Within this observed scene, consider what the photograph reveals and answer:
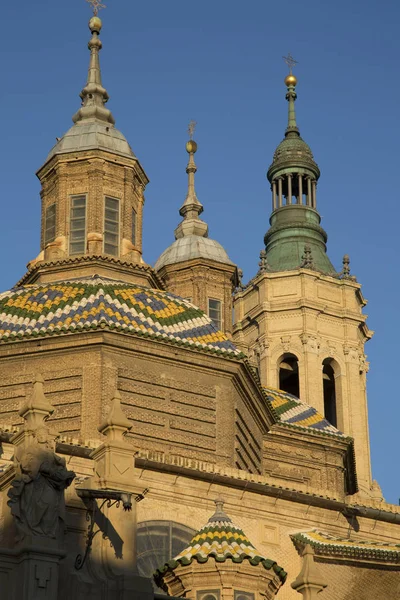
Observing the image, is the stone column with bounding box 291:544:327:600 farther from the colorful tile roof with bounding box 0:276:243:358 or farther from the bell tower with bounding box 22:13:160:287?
the bell tower with bounding box 22:13:160:287

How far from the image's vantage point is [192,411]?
38.2 m

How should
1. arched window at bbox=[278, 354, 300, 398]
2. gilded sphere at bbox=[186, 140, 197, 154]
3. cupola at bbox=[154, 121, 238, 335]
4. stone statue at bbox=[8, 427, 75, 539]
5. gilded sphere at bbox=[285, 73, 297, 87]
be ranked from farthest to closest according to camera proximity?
gilded sphere at bbox=[285, 73, 297, 87] < arched window at bbox=[278, 354, 300, 398] < gilded sphere at bbox=[186, 140, 197, 154] < cupola at bbox=[154, 121, 238, 335] < stone statue at bbox=[8, 427, 75, 539]

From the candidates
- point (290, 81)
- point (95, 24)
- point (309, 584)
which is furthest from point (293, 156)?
point (309, 584)

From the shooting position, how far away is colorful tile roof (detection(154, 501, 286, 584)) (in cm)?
2805

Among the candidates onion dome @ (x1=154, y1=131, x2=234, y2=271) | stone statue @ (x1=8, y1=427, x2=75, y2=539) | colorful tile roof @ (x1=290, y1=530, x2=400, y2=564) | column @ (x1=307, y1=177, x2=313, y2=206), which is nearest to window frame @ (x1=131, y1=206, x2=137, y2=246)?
onion dome @ (x1=154, y1=131, x2=234, y2=271)

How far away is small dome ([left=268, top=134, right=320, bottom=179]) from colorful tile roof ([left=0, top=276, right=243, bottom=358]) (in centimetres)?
4573

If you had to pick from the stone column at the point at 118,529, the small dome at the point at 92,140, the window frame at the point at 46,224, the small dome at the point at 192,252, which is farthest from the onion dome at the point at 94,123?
the stone column at the point at 118,529

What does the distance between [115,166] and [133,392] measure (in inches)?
388

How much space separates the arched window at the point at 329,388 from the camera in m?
79.6

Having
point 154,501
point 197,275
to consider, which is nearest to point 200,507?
point 154,501

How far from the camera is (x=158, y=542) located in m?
33.7

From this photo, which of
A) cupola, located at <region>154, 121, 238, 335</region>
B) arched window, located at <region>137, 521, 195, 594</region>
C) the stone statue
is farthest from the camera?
cupola, located at <region>154, 121, 238, 335</region>

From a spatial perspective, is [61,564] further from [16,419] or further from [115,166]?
[115,166]

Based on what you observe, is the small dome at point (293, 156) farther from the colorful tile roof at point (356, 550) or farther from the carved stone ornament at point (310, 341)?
the colorful tile roof at point (356, 550)
